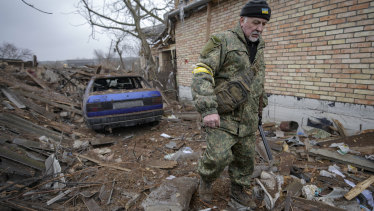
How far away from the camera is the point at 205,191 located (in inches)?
85.8

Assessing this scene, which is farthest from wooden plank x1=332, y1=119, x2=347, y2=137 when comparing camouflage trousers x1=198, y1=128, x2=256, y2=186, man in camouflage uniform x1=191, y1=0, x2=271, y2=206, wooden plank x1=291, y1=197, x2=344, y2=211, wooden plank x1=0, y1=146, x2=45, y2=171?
wooden plank x1=0, y1=146, x2=45, y2=171

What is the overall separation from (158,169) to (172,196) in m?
1.08

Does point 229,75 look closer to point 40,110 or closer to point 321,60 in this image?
point 321,60

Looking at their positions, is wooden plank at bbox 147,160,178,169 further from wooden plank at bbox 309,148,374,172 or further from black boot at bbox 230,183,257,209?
wooden plank at bbox 309,148,374,172

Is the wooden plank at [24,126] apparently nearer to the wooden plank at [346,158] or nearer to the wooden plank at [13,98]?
the wooden plank at [13,98]

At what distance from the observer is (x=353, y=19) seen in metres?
3.32

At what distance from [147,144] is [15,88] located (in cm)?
537

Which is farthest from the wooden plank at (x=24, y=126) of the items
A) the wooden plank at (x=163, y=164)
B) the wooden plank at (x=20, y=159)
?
the wooden plank at (x=163, y=164)

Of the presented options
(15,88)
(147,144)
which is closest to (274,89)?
(147,144)

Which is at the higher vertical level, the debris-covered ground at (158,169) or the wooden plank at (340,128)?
the wooden plank at (340,128)

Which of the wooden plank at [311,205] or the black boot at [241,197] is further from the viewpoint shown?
the black boot at [241,197]

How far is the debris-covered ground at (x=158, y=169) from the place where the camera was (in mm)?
2227

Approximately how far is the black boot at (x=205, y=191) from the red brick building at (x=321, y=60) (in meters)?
3.06

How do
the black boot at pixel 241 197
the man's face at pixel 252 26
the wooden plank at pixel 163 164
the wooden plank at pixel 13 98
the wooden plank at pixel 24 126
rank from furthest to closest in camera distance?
the wooden plank at pixel 13 98, the wooden plank at pixel 24 126, the wooden plank at pixel 163 164, the black boot at pixel 241 197, the man's face at pixel 252 26
